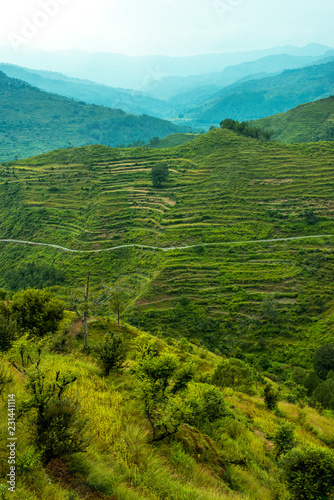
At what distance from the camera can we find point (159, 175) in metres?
69.1

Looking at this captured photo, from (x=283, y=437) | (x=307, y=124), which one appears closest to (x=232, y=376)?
(x=283, y=437)

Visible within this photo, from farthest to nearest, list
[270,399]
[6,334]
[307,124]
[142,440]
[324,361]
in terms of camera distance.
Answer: [307,124]
[324,361]
[270,399]
[6,334]
[142,440]

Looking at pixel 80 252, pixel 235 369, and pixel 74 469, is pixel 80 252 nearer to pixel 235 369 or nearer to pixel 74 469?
pixel 235 369

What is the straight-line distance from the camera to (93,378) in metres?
11.1

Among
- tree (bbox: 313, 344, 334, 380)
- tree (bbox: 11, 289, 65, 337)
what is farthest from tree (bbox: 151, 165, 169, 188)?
tree (bbox: 11, 289, 65, 337)

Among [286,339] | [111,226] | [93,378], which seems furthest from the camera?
[111,226]

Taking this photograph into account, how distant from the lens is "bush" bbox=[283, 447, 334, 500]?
285 inches

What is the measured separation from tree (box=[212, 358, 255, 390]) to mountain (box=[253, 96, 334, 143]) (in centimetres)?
10678

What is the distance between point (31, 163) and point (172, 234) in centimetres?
6051

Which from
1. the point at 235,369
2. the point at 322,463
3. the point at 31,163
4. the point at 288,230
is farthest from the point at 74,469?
the point at 31,163

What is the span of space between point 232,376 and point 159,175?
57106mm

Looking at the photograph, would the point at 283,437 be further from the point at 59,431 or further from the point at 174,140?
the point at 174,140

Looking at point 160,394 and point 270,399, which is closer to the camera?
point 160,394

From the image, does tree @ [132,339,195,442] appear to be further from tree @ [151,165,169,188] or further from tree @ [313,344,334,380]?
tree @ [151,165,169,188]
